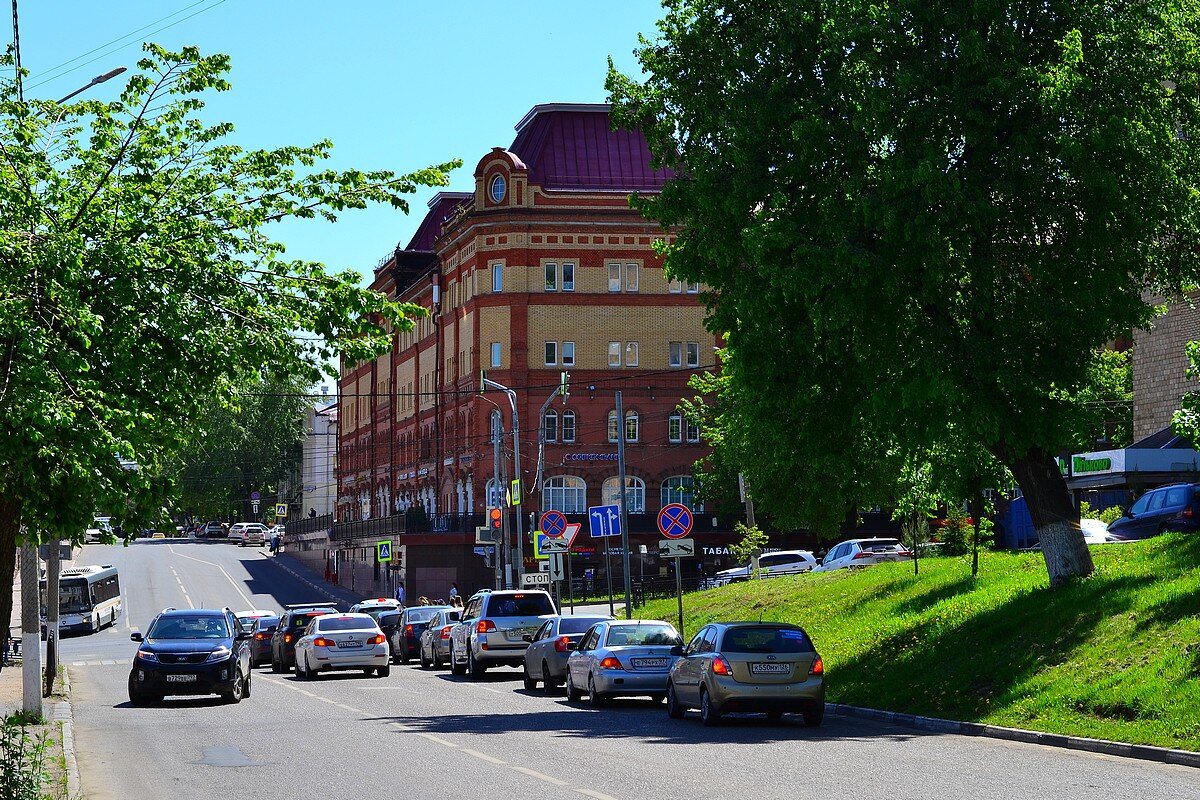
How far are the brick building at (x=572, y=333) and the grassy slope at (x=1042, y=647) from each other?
4584cm

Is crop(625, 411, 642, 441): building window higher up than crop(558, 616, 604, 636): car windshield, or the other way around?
crop(625, 411, 642, 441): building window

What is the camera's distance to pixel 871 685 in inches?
1000

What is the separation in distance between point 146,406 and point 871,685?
1614cm

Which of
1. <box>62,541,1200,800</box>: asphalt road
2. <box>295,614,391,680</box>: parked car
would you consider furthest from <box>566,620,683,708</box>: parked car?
<box>295,614,391,680</box>: parked car

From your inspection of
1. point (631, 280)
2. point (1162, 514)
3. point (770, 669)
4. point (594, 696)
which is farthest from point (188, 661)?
point (631, 280)

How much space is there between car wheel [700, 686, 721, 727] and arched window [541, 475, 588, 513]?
5783 centimetres

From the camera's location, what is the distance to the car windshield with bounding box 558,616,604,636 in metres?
29.9

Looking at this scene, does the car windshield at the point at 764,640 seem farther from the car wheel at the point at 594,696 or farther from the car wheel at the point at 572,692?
the car wheel at the point at 572,692

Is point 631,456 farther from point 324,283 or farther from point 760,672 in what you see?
point 324,283

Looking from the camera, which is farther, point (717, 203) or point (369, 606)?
Result: point (369, 606)

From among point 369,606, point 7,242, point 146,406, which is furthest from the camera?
point 369,606

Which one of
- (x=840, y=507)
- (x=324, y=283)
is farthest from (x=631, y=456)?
(x=324, y=283)

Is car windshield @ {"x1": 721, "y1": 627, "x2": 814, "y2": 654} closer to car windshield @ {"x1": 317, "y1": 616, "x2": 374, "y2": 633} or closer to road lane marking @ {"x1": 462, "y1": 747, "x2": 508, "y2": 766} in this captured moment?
road lane marking @ {"x1": 462, "y1": 747, "x2": 508, "y2": 766}

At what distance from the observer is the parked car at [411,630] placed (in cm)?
4488
